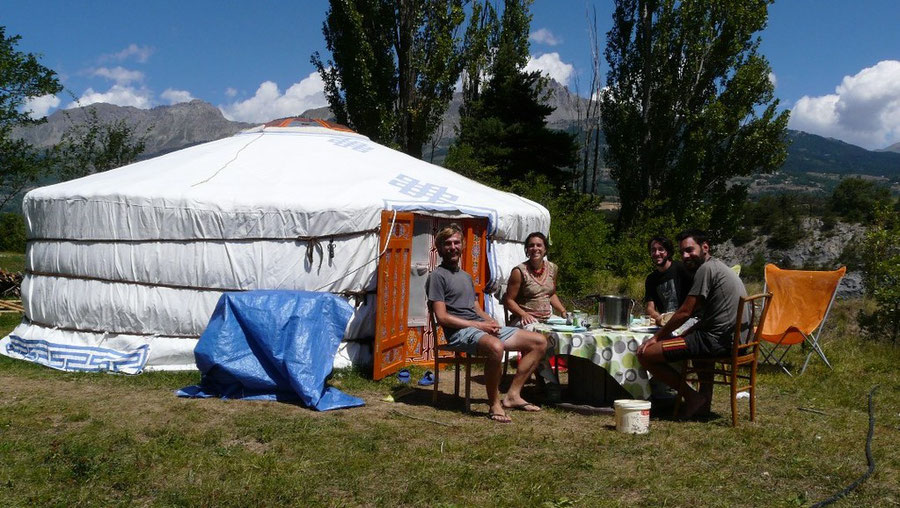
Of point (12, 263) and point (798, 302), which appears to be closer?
point (798, 302)

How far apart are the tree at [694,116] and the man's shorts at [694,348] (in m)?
9.46

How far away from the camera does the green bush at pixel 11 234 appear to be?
22.1 m

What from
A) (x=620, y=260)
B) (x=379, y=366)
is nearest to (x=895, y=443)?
(x=379, y=366)

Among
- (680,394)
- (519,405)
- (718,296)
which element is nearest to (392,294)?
(519,405)

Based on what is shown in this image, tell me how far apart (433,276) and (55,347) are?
11.1 ft

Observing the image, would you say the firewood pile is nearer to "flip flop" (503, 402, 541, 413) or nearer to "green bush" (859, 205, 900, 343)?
"flip flop" (503, 402, 541, 413)

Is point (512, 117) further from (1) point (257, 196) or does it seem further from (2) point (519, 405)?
(2) point (519, 405)

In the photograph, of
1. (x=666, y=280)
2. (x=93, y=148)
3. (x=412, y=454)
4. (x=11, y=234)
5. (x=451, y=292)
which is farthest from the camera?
(x=11, y=234)

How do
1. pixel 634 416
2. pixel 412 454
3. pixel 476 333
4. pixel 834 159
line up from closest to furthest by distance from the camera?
pixel 412 454
pixel 634 416
pixel 476 333
pixel 834 159

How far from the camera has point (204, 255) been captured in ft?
18.1

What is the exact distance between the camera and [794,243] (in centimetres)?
2770

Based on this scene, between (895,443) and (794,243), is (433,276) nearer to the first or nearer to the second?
(895,443)

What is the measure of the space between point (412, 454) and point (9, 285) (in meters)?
9.64

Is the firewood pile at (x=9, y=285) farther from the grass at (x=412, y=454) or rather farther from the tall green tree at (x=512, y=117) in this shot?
the tall green tree at (x=512, y=117)
